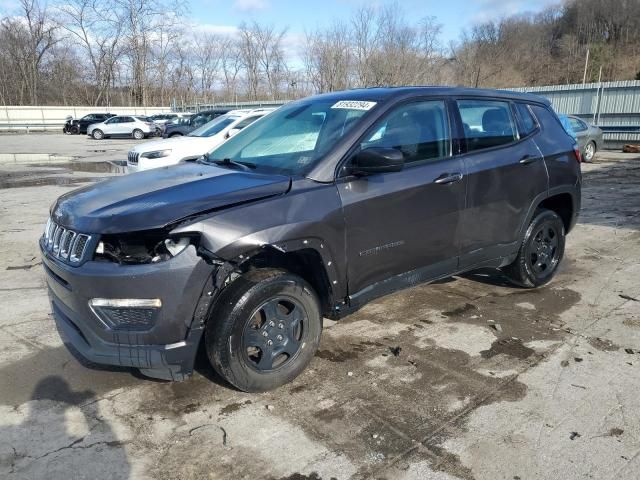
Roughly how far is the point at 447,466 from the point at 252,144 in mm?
2701

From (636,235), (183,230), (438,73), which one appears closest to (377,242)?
(183,230)

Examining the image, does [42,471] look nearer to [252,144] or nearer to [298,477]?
[298,477]

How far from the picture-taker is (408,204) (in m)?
3.66

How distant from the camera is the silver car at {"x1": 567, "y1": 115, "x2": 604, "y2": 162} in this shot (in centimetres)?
1544

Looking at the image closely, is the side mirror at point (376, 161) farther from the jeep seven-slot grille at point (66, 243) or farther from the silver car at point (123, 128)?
the silver car at point (123, 128)

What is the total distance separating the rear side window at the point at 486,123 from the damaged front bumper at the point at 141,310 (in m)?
2.50

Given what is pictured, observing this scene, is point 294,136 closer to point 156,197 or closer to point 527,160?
point 156,197

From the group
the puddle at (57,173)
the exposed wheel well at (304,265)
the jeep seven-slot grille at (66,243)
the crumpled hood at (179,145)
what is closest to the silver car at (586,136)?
the crumpled hood at (179,145)

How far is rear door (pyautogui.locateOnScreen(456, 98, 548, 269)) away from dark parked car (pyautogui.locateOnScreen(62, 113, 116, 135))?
38.1 metres

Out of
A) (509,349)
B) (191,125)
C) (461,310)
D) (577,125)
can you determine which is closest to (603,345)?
(509,349)

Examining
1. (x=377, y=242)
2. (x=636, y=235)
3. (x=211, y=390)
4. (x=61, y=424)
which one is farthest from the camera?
(x=636, y=235)

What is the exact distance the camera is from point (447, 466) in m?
2.58

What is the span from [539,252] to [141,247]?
12.5ft

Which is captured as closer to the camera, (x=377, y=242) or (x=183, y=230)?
(x=183, y=230)
